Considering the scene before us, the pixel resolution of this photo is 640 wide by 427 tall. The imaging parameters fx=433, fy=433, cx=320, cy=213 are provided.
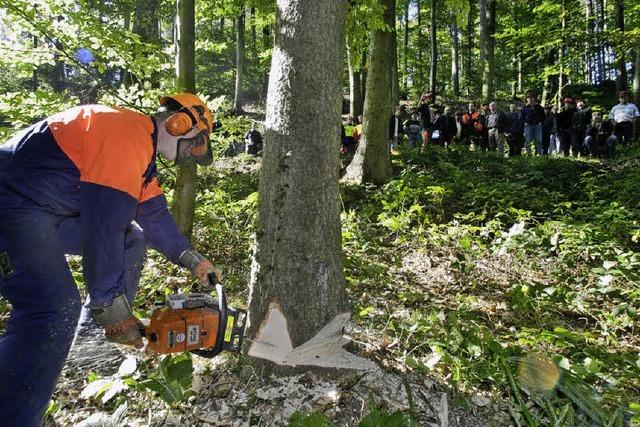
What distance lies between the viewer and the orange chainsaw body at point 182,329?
2.25 metres

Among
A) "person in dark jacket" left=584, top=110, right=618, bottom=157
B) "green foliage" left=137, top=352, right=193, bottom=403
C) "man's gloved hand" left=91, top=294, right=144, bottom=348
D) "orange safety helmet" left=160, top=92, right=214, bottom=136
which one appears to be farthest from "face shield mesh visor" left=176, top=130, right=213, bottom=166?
"person in dark jacket" left=584, top=110, right=618, bottom=157

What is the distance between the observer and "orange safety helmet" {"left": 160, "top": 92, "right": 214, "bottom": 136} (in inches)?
100

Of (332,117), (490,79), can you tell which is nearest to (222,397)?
(332,117)

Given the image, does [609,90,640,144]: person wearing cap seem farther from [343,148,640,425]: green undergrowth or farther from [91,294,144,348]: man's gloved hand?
[91,294,144,348]: man's gloved hand

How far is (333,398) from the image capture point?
8.42 feet

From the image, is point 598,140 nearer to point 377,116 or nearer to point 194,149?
point 377,116

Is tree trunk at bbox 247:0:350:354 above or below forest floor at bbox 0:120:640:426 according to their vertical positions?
above

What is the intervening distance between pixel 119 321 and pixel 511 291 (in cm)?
342

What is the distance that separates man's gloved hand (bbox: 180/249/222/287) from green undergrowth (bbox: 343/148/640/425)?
1.20 m

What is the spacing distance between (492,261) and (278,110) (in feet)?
11.8

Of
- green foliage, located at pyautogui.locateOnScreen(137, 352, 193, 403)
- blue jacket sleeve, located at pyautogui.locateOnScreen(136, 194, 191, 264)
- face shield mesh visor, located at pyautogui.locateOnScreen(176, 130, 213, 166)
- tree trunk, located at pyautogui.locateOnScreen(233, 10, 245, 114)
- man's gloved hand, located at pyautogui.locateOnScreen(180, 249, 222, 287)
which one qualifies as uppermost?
tree trunk, located at pyautogui.locateOnScreen(233, 10, 245, 114)

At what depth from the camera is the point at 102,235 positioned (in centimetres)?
210

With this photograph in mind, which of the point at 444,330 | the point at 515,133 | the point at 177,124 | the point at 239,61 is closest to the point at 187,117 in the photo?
the point at 177,124

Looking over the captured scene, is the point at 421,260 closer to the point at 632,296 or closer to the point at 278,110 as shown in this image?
the point at 632,296
